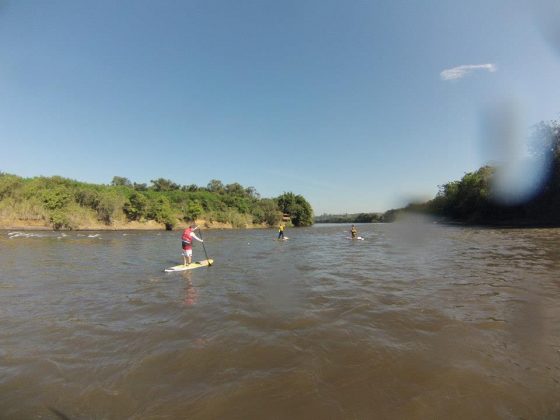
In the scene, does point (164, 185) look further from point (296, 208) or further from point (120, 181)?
point (296, 208)

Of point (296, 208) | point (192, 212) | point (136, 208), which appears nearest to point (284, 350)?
point (136, 208)

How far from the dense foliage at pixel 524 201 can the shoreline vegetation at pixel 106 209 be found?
51.1 metres

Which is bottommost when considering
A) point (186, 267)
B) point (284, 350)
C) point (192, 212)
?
point (284, 350)

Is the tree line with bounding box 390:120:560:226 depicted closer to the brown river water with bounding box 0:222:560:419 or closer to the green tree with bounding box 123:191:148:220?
the brown river water with bounding box 0:222:560:419

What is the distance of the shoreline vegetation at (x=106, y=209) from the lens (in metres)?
54.6

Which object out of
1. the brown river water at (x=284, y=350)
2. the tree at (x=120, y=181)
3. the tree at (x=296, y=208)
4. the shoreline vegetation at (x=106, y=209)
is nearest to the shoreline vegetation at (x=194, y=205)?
the shoreline vegetation at (x=106, y=209)

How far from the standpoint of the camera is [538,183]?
57.9 m

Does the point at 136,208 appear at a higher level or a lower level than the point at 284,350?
higher

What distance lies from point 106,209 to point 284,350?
6560cm

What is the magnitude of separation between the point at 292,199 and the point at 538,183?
67823 mm

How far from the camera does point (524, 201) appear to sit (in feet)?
200

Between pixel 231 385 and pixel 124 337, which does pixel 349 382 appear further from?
pixel 124 337

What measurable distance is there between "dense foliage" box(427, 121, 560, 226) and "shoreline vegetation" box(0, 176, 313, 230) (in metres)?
51.1

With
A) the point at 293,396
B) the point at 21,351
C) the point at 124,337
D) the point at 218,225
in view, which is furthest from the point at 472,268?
the point at 218,225
